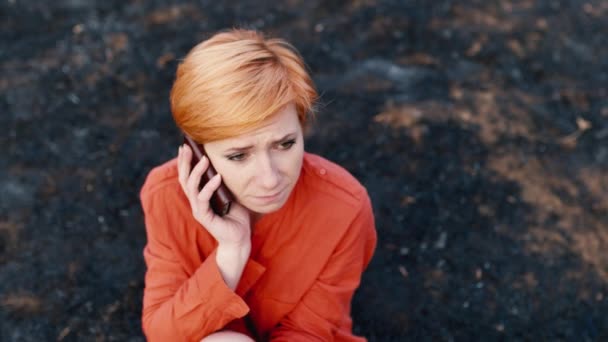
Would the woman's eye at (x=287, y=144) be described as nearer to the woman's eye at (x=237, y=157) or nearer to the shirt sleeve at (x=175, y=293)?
the woman's eye at (x=237, y=157)

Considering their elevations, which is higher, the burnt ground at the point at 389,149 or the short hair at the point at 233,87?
the short hair at the point at 233,87

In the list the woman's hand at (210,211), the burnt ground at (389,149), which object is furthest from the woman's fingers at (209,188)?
the burnt ground at (389,149)

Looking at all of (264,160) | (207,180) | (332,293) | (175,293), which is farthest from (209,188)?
(332,293)

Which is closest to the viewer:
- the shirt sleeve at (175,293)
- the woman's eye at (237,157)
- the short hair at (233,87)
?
the short hair at (233,87)

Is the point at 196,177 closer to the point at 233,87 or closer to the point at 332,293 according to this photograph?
the point at 233,87

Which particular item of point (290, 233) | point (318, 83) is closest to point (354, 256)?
point (290, 233)

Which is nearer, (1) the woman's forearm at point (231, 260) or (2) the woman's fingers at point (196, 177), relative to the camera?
(2) the woman's fingers at point (196, 177)

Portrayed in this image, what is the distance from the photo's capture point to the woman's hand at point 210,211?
2135 millimetres

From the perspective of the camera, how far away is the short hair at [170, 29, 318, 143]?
1.94 meters

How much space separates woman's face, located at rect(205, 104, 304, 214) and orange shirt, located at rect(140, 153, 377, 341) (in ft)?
0.73

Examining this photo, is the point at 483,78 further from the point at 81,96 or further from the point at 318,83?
the point at 81,96

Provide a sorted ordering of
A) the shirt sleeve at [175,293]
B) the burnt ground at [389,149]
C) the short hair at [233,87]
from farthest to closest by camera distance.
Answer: the burnt ground at [389,149] < the shirt sleeve at [175,293] < the short hair at [233,87]

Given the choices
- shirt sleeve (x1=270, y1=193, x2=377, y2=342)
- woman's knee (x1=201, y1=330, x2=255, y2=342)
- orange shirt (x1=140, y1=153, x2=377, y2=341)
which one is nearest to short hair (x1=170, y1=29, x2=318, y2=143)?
orange shirt (x1=140, y1=153, x2=377, y2=341)

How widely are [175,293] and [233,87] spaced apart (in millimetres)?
896
